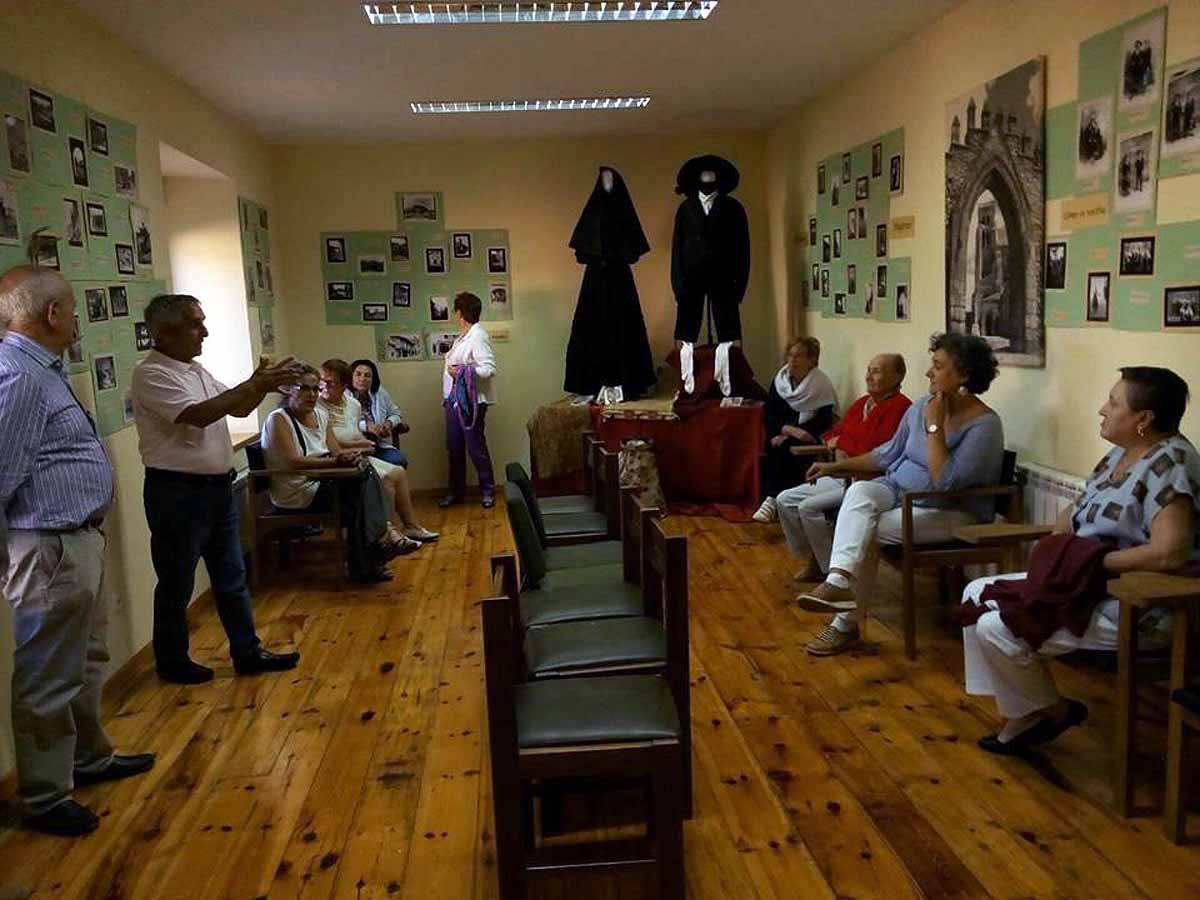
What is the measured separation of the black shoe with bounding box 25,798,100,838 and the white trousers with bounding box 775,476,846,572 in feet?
9.88

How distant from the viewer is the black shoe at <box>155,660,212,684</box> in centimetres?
392

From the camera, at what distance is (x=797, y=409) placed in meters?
5.87

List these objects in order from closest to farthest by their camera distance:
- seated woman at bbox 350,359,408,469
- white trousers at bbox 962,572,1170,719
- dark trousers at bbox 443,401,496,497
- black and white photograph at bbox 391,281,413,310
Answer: white trousers at bbox 962,572,1170,719
seated woman at bbox 350,359,408,469
dark trousers at bbox 443,401,496,497
black and white photograph at bbox 391,281,413,310

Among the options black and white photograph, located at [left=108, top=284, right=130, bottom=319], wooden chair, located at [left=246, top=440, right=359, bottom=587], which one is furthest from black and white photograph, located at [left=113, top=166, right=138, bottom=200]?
wooden chair, located at [left=246, top=440, right=359, bottom=587]

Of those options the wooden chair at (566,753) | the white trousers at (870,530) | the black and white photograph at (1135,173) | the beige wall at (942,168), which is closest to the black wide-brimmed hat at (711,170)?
the beige wall at (942,168)

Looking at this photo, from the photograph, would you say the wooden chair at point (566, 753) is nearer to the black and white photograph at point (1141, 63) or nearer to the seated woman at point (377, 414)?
the black and white photograph at point (1141, 63)

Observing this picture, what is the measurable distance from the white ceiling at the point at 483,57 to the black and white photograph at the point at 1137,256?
5.12ft

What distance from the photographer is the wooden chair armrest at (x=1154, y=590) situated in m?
2.45

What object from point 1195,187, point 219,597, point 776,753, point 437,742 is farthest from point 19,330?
point 1195,187

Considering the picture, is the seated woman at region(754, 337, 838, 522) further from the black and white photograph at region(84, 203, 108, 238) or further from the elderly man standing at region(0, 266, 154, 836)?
the elderly man standing at region(0, 266, 154, 836)

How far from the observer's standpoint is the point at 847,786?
2.89 metres

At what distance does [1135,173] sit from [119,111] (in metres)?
3.91

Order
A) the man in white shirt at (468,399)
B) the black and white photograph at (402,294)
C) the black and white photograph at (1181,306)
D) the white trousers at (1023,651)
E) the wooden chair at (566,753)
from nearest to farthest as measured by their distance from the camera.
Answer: the wooden chair at (566,753)
the white trousers at (1023,651)
the black and white photograph at (1181,306)
the man in white shirt at (468,399)
the black and white photograph at (402,294)

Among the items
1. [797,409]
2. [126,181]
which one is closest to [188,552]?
[126,181]
